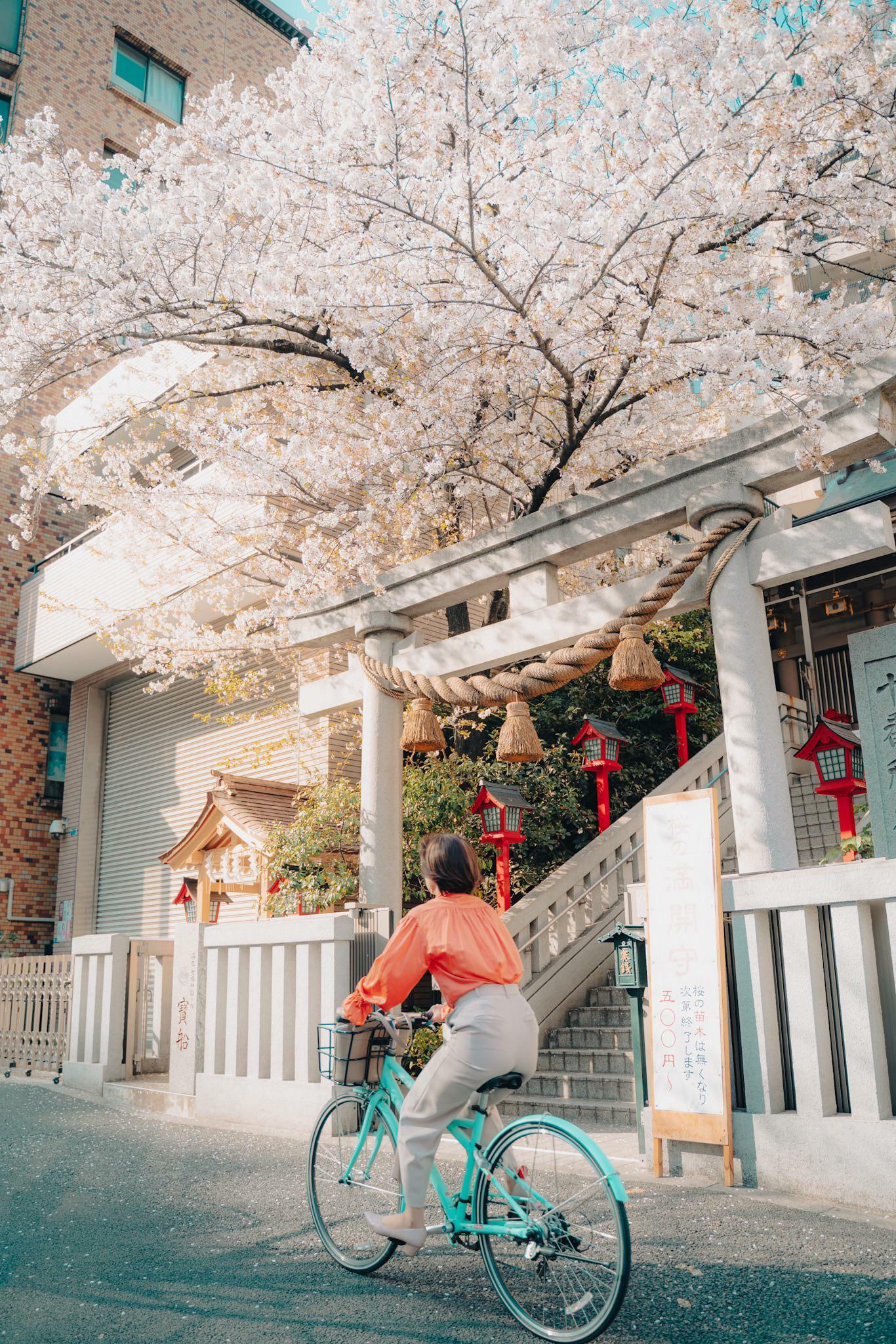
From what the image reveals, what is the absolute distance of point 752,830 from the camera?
5.70 metres

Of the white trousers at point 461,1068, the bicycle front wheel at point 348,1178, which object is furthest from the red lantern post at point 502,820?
the white trousers at point 461,1068

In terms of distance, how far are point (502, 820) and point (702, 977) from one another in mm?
4156

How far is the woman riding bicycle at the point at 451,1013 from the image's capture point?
3492mm

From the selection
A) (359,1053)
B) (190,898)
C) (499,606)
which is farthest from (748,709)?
(190,898)

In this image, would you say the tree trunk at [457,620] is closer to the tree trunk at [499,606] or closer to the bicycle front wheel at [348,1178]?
the tree trunk at [499,606]

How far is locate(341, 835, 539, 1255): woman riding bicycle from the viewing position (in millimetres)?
3492

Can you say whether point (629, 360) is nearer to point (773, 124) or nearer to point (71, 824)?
point (773, 124)

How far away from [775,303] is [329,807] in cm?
645

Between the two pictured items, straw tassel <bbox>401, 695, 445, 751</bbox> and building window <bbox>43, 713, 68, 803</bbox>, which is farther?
building window <bbox>43, 713, 68, 803</bbox>

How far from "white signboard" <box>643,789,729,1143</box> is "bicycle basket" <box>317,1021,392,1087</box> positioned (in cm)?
183

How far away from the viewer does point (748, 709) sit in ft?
19.2

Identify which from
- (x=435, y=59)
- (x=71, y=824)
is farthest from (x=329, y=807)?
(x=71, y=824)

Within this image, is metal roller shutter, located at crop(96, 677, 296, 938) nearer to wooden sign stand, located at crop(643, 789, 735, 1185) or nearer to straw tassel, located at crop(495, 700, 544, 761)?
straw tassel, located at crop(495, 700, 544, 761)

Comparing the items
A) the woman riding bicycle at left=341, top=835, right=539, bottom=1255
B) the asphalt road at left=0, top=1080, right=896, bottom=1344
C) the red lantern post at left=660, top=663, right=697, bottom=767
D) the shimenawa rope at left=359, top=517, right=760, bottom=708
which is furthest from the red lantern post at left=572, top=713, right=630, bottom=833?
the woman riding bicycle at left=341, top=835, right=539, bottom=1255
